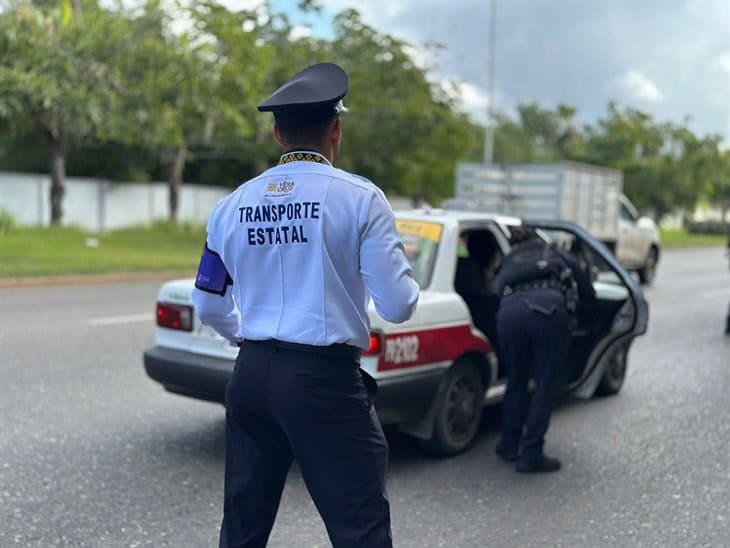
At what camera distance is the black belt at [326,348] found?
8.34 ft

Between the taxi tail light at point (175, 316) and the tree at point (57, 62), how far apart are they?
479 inches

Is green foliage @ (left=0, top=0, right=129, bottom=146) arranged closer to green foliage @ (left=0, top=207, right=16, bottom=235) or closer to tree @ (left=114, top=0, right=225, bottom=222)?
tree @ (left=114, top=0, right=225, bottom=222)

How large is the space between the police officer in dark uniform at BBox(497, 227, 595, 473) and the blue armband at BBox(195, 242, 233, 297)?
254 cm

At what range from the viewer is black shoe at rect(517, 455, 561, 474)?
507 centimetres

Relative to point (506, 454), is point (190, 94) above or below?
above

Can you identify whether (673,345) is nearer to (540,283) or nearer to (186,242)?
(540,283)

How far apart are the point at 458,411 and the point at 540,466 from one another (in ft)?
1.91

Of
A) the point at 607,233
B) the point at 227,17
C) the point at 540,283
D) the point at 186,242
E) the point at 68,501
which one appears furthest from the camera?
the point at 186,242

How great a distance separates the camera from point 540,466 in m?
5.09

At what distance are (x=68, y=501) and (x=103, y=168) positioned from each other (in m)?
30.8

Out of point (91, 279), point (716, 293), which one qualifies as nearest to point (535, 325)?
point (91, 279)

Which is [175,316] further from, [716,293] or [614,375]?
[716,293]

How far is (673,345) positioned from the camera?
9.88 metres

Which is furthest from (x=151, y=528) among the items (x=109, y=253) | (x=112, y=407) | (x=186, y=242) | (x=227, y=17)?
(x=186, y=242)
